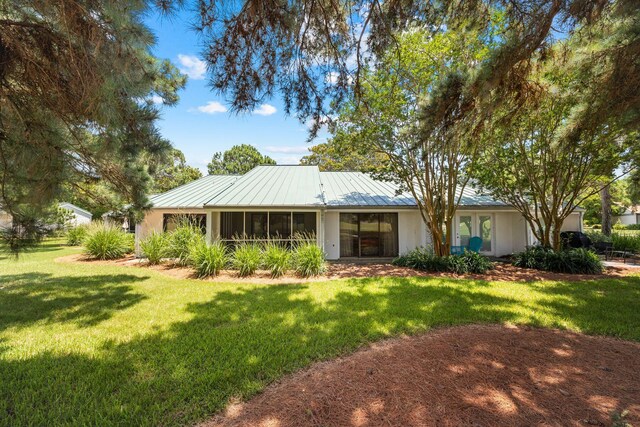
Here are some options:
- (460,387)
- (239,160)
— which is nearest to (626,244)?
(460,387)

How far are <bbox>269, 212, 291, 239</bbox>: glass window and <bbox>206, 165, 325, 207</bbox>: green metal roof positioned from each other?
4.00 ft

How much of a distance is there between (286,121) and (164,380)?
3816 millimetres

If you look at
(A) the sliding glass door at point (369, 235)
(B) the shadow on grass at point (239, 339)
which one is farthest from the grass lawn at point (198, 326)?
(A) the sliding glass door at point (369, 235)

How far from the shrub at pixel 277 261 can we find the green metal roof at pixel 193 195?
494cm

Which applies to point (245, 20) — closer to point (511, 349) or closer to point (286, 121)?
point (286, 121)

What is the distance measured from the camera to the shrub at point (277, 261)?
31.6ft

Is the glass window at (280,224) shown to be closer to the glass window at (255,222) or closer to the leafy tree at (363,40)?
the glass window at (255,222)

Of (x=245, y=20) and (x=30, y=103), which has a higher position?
(x=245, y=20)

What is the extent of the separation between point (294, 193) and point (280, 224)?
5.85ft

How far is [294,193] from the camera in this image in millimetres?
13992

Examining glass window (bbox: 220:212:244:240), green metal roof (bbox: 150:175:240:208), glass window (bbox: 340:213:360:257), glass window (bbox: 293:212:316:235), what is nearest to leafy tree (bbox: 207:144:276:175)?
green metal roof (bbox: 150:175:240:208)

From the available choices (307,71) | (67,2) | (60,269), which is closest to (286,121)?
(307,71)

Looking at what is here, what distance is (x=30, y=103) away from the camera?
3.83 metres

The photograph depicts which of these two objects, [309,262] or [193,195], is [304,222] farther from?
[193,195]
